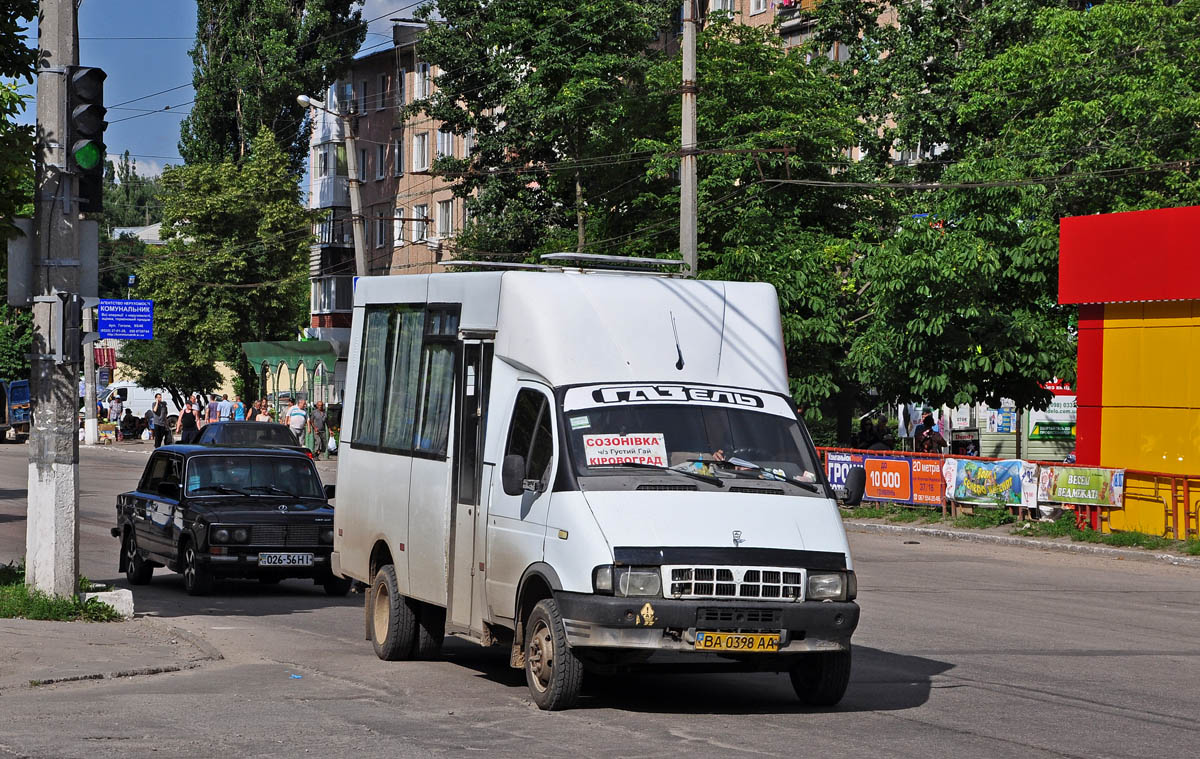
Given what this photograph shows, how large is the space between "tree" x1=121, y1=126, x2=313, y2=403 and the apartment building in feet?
11.6

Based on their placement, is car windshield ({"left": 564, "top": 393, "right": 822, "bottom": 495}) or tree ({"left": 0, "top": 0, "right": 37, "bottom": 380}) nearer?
car windshield ({"left": 564, "top": 393, "right": 822, "bottom": 495})

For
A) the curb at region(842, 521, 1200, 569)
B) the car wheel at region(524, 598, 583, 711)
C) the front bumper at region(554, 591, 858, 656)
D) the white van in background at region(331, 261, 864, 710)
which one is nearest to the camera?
the front bumper at region(554, 591, 858, 656)

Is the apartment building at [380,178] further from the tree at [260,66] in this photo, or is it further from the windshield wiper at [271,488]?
the windshield wiper at [271,488]

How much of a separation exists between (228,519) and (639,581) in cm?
874

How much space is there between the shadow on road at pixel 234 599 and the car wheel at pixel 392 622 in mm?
3660

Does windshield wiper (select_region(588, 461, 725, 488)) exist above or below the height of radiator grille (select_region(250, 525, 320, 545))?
above

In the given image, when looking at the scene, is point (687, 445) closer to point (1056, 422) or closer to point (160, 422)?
point (1056, 422)

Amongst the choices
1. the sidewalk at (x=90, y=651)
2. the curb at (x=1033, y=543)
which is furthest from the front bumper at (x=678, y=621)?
the curb at (x=1033, y=543)

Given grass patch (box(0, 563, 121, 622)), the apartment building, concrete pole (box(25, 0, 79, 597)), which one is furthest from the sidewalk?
the apartment building

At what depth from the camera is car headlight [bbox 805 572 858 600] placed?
373 inches

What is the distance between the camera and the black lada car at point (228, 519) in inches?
667

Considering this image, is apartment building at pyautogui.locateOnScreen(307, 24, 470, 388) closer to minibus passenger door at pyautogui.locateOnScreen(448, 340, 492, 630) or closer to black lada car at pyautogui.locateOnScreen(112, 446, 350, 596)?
black lada car at pyautogui.locateOnScreen(112, 446, 350, 596)

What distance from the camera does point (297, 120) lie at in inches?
2687

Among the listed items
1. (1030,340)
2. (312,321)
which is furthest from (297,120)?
(1030,340)
